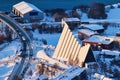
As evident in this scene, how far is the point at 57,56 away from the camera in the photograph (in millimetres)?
14648

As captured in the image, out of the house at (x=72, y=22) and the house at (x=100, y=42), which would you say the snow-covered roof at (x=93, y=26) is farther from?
the house at (x=100, y=42)

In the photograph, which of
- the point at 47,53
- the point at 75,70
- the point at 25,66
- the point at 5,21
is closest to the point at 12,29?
the point at 5,21

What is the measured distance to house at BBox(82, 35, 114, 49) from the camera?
15.7 meters

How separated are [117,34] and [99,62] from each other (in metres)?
3.79

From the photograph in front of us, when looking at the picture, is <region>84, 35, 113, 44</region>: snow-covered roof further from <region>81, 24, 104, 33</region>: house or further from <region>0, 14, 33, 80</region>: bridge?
<region>0, 14, 33, 80</region>: bridge

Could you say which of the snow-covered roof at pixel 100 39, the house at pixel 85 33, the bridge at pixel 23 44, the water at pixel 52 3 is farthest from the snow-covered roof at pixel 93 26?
the water at pixel 52 3

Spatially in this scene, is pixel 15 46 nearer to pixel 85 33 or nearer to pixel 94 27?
pixel 85 33

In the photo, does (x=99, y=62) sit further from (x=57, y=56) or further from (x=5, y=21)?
(x=5, y=21)

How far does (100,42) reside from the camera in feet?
52.2

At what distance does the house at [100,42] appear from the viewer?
15.7 metres

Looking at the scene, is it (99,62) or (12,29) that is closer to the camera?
(99,62)

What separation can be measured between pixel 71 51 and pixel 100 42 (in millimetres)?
2062

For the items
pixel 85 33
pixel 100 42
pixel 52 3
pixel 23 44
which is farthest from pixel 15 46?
pixel 52 3

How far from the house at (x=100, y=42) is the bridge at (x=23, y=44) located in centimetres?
191
